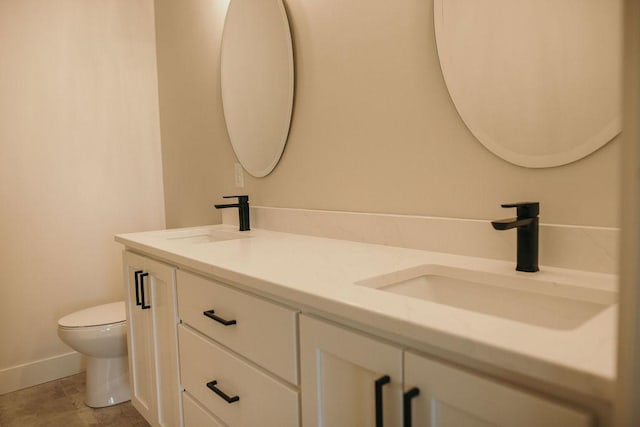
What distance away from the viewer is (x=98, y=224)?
106 inches

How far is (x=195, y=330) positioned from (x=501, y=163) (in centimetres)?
101

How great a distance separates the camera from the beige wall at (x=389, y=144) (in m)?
1.08

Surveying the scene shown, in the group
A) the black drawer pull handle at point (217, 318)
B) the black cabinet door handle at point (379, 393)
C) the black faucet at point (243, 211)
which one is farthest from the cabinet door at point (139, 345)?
the black cabinet door handle at point (379, 393)

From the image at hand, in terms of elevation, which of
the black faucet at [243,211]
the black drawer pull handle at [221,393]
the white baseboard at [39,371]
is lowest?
the white baseboard at [39,371]

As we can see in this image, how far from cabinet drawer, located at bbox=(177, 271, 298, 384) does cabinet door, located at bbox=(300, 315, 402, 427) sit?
54mm

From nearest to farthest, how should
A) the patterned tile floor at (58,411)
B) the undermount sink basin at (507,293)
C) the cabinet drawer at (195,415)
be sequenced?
the undermount sink basin at (507,293) < the cabinet drawer at (195,415) < the patterned tile floor at (58,411)

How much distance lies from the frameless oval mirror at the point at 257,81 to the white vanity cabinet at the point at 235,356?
0.77 metres

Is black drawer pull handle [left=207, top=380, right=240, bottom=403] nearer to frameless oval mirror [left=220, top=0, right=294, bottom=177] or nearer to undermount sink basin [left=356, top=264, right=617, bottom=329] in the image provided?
undermount sink basin [left=356, top=264, right=617, bottom=329]

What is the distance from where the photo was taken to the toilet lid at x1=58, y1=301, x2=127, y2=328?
2182 millimetres

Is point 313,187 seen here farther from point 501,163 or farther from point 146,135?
point 146,135

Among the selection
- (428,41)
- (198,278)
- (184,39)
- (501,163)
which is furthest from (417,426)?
(184,39)

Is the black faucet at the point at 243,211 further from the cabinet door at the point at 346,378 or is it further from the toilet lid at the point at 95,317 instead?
the cabinet door at the point at 346,378

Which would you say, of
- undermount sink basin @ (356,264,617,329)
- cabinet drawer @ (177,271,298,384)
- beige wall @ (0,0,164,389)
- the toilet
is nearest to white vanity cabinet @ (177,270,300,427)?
cabinet drawer @ (177,271,298,384)

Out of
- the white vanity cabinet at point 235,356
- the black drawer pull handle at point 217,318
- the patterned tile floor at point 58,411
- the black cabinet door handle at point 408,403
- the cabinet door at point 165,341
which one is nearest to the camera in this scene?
the black cabinet door handle at point 408,403
